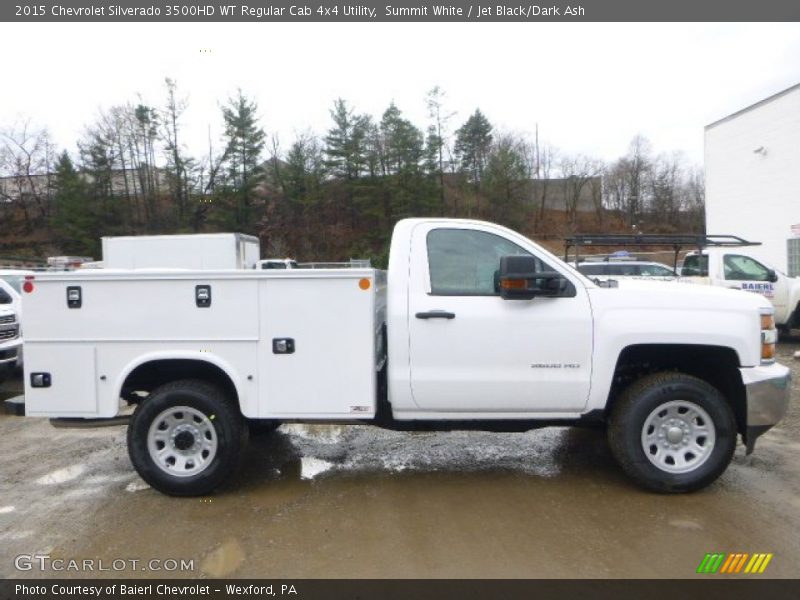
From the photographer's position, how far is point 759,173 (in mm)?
24516

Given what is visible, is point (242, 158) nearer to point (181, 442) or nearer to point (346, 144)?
point (346, 144)

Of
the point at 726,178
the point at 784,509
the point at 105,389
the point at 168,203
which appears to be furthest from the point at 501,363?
the point at 168,203

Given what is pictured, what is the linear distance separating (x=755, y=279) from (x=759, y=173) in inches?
583

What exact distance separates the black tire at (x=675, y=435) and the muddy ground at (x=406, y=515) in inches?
6.1

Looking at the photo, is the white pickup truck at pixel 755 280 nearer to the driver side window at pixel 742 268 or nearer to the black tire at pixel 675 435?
the driver side window at pixel 742 268

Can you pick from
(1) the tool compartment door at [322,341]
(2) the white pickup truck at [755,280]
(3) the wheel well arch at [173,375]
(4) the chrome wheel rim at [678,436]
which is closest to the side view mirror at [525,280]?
(1) the tool compartment door at [322,341]

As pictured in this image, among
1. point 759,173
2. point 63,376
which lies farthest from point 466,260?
point 759,173

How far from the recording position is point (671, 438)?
180 inches

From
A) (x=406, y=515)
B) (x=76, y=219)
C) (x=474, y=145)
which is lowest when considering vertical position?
(x=406, y=515)

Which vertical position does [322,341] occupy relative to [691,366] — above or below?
above

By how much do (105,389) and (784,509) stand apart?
5095 millimetres

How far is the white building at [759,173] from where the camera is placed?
22.6m

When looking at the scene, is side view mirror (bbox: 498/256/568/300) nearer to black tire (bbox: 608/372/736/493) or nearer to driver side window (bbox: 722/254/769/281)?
black tire (bbox: 608/372/736/493)
